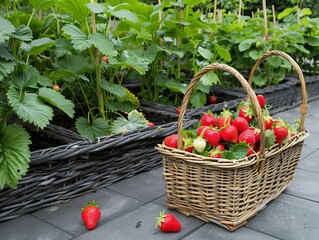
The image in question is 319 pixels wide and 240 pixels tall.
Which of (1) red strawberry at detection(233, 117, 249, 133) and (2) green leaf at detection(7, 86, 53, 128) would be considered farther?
(1) red strawberry at detection(233, 117, 249, 133)

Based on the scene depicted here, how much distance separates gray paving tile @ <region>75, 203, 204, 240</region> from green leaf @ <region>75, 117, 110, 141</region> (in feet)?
1.63

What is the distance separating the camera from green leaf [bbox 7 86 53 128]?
158cm

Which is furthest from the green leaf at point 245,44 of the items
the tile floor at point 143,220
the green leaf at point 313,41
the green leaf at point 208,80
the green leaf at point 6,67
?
the green leaf at point 6,67

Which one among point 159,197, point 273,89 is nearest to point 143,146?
point 159,197

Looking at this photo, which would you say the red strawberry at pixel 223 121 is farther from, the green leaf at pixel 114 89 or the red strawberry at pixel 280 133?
the green leaf at pixel 114 89

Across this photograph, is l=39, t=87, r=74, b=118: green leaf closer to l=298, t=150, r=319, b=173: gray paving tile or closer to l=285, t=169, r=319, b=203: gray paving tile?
l=285, t=169, r=319, b=203: gray paving tile

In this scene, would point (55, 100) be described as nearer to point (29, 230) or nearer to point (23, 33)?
point (23, 33)

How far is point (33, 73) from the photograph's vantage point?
1862 millimetres

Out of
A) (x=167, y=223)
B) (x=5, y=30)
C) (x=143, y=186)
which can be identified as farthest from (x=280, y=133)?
(x=5, y=30)

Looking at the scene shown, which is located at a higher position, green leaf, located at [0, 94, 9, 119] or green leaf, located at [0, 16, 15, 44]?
green leaf, located at [0, 16, 15, 44]

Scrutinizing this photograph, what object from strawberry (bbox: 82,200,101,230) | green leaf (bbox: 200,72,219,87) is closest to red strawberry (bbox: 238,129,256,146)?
strawberry (bbox: 82,200,101,230)

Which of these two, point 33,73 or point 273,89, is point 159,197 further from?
point 273,89

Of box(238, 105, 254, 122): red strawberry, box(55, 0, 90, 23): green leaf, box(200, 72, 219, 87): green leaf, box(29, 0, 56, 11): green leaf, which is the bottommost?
box(200, 72, 219, 87): green leaf

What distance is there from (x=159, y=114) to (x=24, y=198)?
44.6 inches
